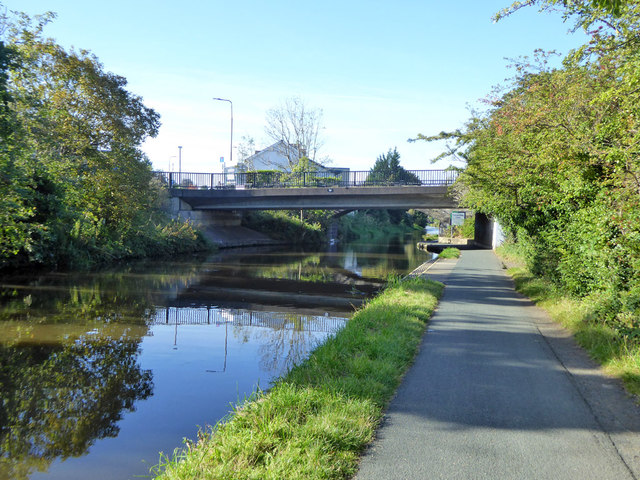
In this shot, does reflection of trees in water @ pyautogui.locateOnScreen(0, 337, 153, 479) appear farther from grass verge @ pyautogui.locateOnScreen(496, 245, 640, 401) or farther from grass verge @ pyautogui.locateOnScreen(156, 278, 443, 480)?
grass verge @ pyautogui.locateOnScreen(496, 245, 640, 401)

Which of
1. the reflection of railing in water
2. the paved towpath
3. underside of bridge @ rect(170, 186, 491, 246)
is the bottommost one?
the reflection of railing in water

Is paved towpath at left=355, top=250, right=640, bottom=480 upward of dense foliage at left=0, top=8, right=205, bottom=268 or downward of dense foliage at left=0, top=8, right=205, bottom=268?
downward

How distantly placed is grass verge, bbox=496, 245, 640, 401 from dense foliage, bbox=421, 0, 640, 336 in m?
0.18

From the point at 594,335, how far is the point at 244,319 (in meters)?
7.98

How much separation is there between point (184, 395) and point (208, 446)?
320cm

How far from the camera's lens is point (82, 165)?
25.6 meters

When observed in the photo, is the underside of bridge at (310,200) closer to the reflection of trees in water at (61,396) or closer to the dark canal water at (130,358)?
the dark canal water at (130,358)

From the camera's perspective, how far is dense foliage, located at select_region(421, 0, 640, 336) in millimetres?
7289

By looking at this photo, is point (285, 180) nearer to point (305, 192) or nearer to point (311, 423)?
point (305, 192)

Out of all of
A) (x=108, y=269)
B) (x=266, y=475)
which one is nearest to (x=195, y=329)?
(x=266, y=475)

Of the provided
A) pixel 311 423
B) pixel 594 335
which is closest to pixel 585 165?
pixel 594 335

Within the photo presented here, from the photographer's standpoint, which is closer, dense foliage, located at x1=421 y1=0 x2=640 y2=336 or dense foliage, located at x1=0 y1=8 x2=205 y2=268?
dense foliage, located at x1=421 y1=0 x2=640 y2=336

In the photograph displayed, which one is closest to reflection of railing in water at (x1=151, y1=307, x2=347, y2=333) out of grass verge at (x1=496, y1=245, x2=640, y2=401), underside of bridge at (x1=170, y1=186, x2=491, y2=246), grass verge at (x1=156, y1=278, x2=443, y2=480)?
grass verge at (x1=496, y1=245, x2=640, y2=401)

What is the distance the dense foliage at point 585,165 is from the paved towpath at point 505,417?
1.39m
